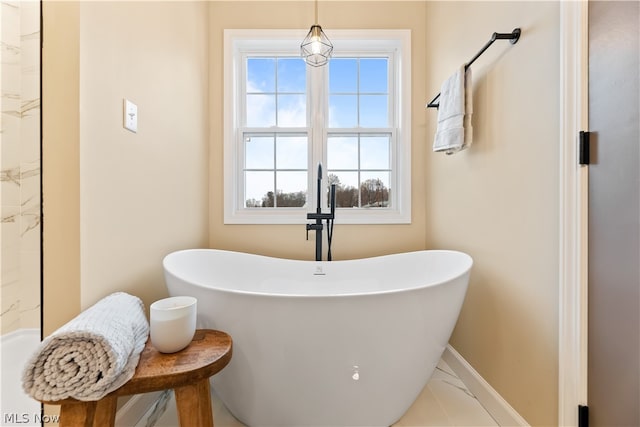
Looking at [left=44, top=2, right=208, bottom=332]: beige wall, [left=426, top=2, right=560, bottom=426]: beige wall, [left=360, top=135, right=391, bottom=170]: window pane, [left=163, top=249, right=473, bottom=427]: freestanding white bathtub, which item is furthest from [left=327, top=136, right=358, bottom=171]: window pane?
[left=163, top=249, right=473, bottom=427]: freestanding white bathtub

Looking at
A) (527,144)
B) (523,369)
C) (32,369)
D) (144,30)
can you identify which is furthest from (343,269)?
(144,30)

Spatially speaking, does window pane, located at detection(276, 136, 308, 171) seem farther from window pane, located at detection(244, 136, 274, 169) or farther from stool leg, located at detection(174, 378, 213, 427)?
stool leg, located at detection(174, 378, 213, 427)

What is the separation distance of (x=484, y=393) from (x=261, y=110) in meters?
2.32

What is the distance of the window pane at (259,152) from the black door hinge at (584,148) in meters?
1.85

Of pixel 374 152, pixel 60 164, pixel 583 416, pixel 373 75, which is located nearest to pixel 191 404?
pixel 60 164

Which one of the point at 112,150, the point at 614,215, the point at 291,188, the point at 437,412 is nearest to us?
the point at 614,215

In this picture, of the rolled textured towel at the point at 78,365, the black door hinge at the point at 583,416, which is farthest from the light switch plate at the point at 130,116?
the black door hinge at the point at 583,416

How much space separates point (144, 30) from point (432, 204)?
6.47 ft

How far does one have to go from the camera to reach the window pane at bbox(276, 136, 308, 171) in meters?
2.26

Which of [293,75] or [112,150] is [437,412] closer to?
[112,150]

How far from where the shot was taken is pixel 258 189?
2.27 metres

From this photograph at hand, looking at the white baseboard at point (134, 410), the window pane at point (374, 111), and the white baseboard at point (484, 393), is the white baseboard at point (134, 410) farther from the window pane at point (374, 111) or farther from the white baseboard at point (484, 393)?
the window pane at point (374, 111)

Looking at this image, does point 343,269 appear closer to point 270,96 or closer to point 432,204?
point 432,204

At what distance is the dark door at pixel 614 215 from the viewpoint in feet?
2.49
